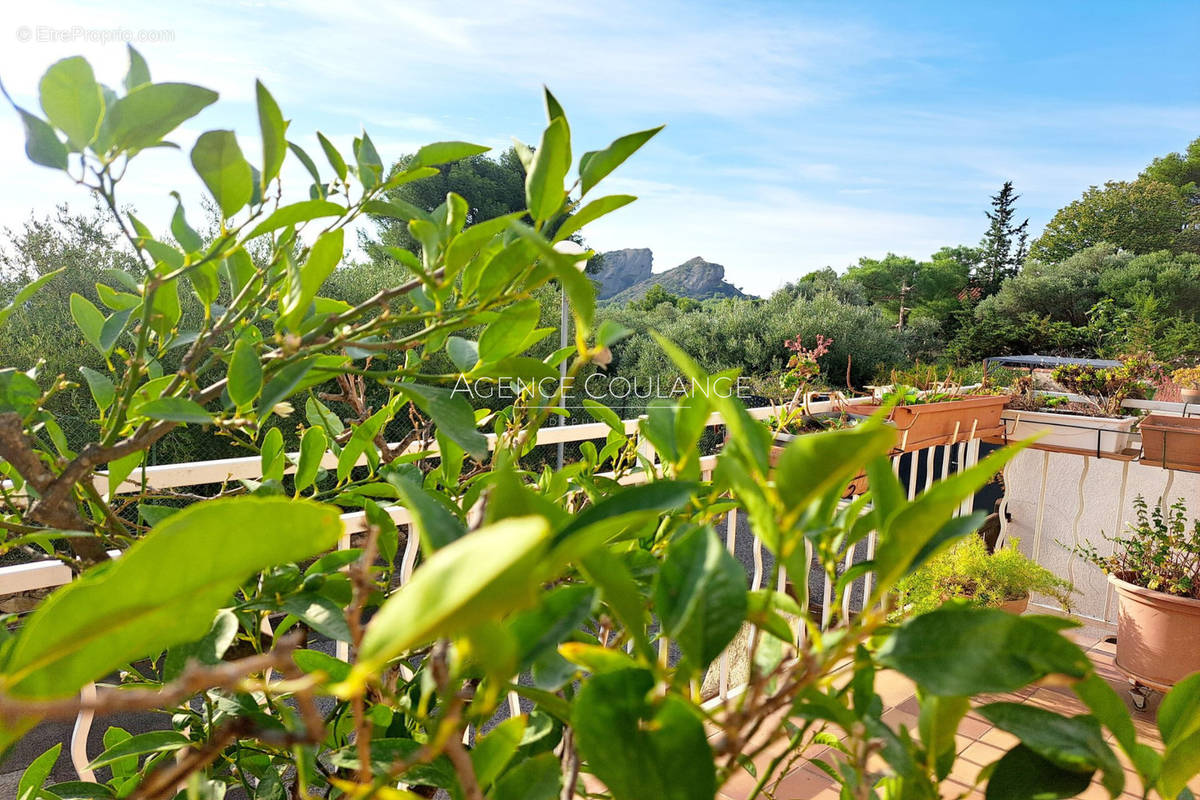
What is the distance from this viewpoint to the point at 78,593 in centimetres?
15

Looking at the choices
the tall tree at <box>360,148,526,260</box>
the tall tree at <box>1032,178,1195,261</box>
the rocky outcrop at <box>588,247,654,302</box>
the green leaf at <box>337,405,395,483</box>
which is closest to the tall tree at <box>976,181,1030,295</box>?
the tall tree at <box>1032,178,1195,261</box>

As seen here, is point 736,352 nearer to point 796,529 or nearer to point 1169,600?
point 1169,600

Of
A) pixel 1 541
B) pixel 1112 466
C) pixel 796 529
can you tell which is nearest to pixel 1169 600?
pixel 1112 466

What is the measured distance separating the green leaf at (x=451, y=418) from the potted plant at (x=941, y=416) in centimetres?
208

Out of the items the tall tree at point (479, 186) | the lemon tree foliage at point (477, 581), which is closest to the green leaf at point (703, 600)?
the lemon tree foliage at point (477, 581)

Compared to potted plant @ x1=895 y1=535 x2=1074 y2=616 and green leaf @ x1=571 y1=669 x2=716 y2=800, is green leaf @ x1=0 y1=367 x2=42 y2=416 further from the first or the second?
potted plant @ x1=895 y1=535 x2=1074 y2=616

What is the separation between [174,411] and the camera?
15.3 inches

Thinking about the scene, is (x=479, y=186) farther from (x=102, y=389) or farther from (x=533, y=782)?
(x=533, y=782)

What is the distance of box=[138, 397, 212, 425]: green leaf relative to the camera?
1.26ft

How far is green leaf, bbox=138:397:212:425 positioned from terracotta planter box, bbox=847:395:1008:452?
227 centimetres

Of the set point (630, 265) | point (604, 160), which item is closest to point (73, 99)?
point (604, 160)

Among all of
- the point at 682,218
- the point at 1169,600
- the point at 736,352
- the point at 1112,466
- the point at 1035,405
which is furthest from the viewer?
the point at 682,218

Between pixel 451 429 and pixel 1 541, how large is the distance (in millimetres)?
343

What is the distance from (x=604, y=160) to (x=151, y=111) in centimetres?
21
